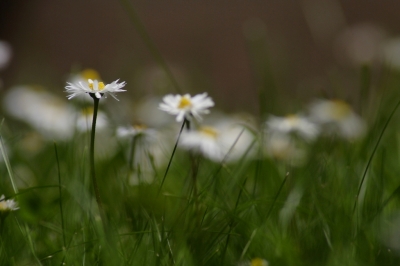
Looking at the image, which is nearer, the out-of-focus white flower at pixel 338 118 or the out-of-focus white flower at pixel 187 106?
the out-of-focus white flower at pixel 187 106

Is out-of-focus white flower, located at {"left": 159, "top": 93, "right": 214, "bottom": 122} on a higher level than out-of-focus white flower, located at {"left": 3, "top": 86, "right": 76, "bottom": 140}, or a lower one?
higher

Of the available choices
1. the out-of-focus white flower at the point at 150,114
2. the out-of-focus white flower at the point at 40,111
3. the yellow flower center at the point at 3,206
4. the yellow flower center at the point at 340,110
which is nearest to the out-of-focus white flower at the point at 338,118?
the yellow flower center at the point at 340,110

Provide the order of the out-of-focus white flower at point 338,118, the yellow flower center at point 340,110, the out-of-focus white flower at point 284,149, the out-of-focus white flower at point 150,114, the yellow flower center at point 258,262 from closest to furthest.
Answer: the yellow flower center at point 258,262, the out-of-focus white flower at point 284,149, the out-of-focus white flower at point 338,118, the yellow flower center at point 340,110, the out-of-focus white flower at point 150,114

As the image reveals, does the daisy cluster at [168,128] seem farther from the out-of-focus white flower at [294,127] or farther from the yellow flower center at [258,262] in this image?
the yellow flower center at [258,262]

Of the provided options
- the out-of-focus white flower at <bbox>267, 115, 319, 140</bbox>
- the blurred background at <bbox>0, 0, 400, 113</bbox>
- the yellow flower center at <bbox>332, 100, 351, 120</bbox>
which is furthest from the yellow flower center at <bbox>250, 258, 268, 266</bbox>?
the blurred background at <bbox>0, 0, 400, 113</bbox>

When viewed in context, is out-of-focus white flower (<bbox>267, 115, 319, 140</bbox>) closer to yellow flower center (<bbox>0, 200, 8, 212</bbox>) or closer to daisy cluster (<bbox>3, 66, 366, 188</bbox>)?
daisy cluster (<bbox>3, 66, 366, 188</bbox>)

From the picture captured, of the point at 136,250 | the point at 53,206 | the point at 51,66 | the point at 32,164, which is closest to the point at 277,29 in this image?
the point at 51,66

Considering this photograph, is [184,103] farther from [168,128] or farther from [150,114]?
[150,114]
